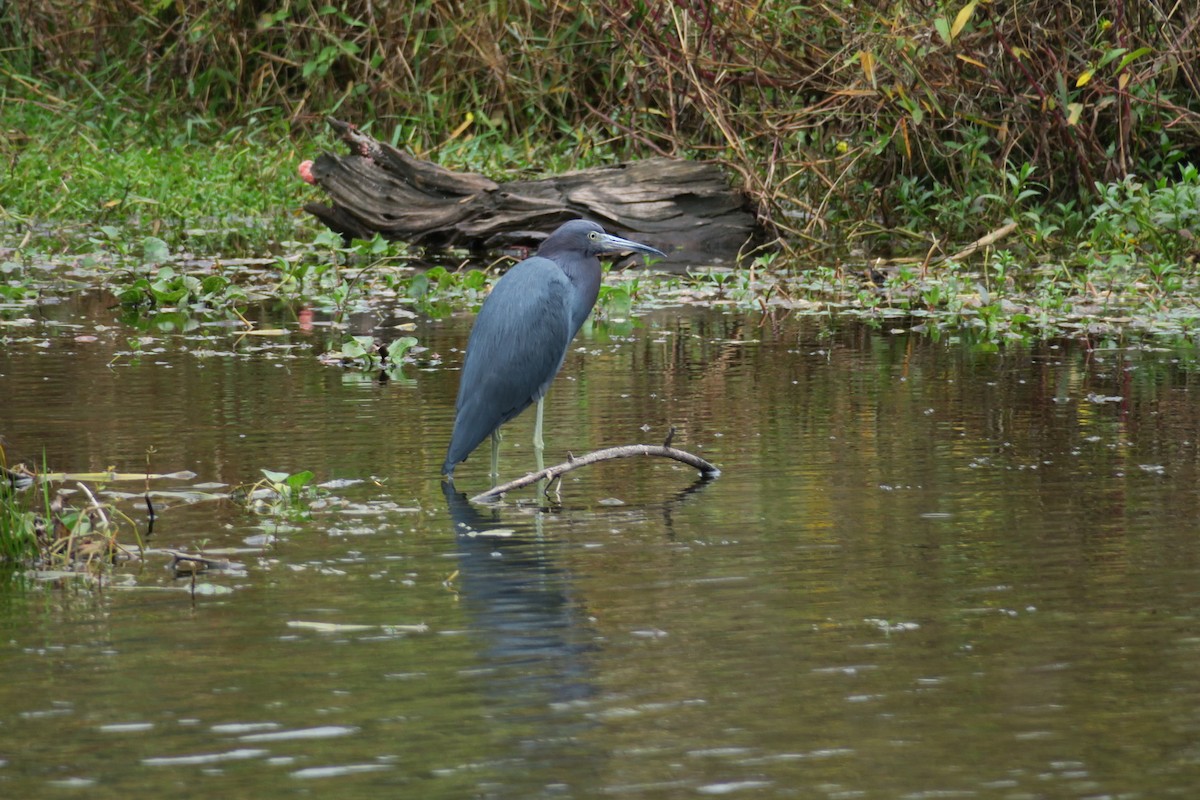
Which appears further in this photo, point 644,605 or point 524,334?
point 524,334

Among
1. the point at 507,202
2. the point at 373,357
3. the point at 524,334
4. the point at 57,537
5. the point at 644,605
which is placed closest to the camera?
the point at 644,605

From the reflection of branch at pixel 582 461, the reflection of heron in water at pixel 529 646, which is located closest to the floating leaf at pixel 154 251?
the reflection of branch at pixel 582 461

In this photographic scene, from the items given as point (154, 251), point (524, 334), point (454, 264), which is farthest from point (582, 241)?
point (154, 251)

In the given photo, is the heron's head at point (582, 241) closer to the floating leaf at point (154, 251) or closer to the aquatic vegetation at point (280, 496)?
the aquatic vegetation at point (280, 496)

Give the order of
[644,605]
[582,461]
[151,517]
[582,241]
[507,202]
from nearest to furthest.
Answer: [644,605], [151,517], [582,461], [582,241], [507,202]

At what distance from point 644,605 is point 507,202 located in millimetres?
7426

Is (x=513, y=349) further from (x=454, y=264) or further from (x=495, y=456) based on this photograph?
(x=454, y=264)

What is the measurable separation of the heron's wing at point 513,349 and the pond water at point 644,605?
0.21 meters

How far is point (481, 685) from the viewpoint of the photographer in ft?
12.8

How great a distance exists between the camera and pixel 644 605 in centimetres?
453

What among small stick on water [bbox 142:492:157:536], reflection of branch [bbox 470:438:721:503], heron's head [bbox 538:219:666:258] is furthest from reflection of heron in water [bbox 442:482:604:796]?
heron's head [bbox 538:219:666:258]

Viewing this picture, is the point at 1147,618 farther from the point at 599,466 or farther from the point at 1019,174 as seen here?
the point at 1019,174

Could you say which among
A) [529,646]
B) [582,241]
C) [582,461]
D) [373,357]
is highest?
[582,241]

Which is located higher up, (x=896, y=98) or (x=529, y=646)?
(x=896, y=98)
